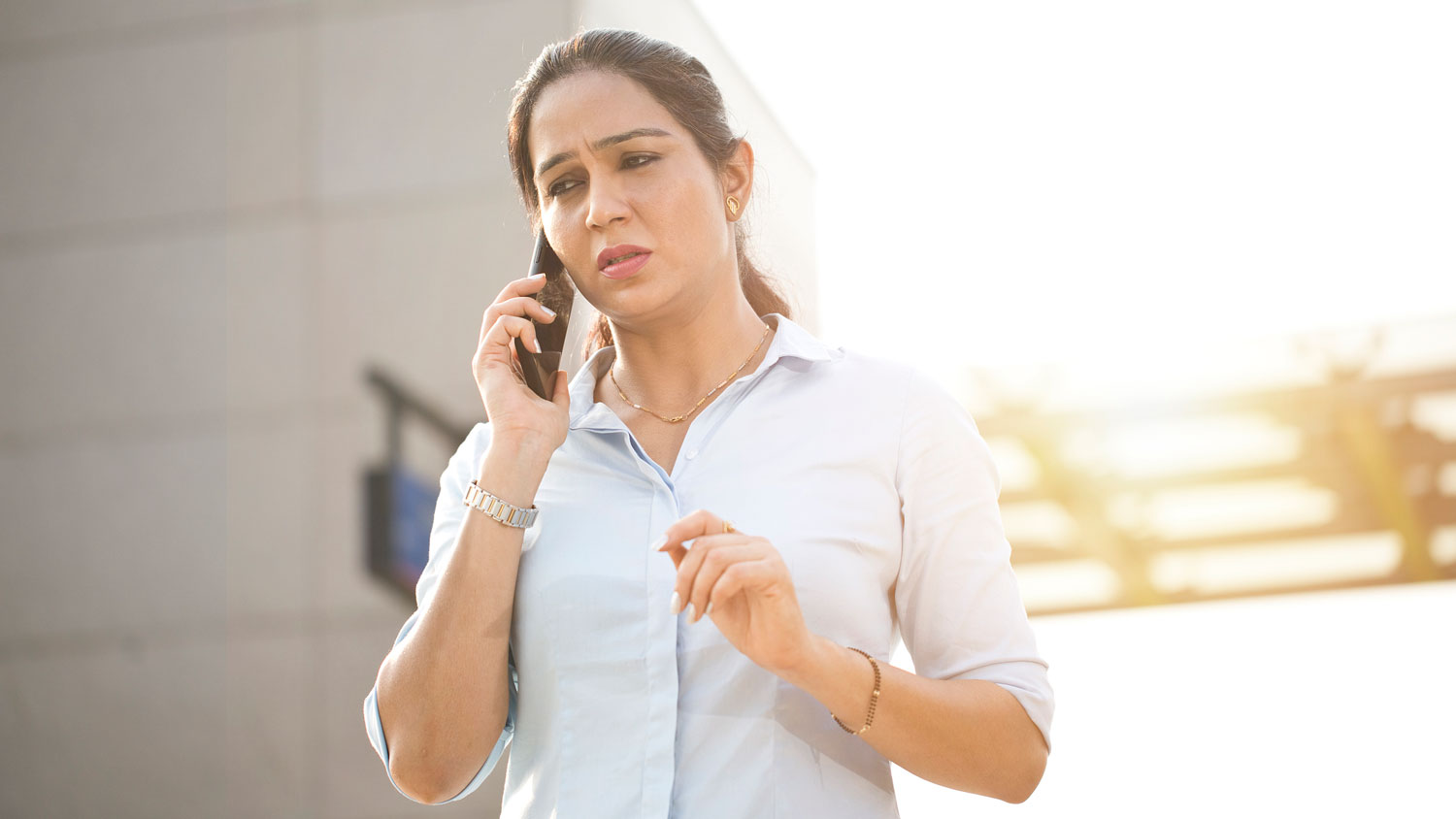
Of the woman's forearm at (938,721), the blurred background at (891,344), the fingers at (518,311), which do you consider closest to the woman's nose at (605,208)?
the fingers at (518,311)

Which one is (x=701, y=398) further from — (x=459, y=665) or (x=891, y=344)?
(x=891, y=344)

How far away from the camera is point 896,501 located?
141 cm

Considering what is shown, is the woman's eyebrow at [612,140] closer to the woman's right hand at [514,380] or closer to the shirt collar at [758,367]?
the woman's right hand at [514,380]

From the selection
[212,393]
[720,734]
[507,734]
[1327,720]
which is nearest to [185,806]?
[212,393]

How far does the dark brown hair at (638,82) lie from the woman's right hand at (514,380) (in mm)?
205

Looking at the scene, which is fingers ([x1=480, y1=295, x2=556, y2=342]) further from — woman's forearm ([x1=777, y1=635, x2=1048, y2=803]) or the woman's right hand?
woman's forearm ([x1=777, y1=635, x2=1048, y2=803])

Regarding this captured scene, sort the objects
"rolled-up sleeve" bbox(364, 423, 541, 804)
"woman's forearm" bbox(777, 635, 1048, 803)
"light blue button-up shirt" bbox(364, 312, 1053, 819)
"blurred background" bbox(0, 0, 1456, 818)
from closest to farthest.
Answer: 1. "woman's forearm" bbox(777, 635, 1048, 803)
2. "light blue button-up shirt" bbox(364, 312, 1053, 819)
3. "rolled-up sleeve" bbox(364, 423, 541, 804)
4. "blurred background" bbox(0, 0, 1456, 818)

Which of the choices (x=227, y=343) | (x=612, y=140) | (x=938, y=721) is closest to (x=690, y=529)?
(x=938, y=721)

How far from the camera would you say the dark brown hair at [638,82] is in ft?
5.23

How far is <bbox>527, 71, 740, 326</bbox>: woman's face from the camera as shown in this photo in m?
1.48

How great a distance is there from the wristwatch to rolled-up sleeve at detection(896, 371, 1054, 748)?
0.43 meters

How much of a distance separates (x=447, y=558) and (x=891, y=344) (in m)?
1.71

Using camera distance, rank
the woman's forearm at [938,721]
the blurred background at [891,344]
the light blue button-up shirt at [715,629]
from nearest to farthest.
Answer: the woman's forearm at [938,721], the light blue button-up shirt at [715,629], the blurred background at [891,344]

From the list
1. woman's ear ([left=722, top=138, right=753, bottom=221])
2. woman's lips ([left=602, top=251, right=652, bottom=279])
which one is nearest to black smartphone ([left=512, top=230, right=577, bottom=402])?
woman's lips ([left=602, top=251, right=652, bottom=279])
